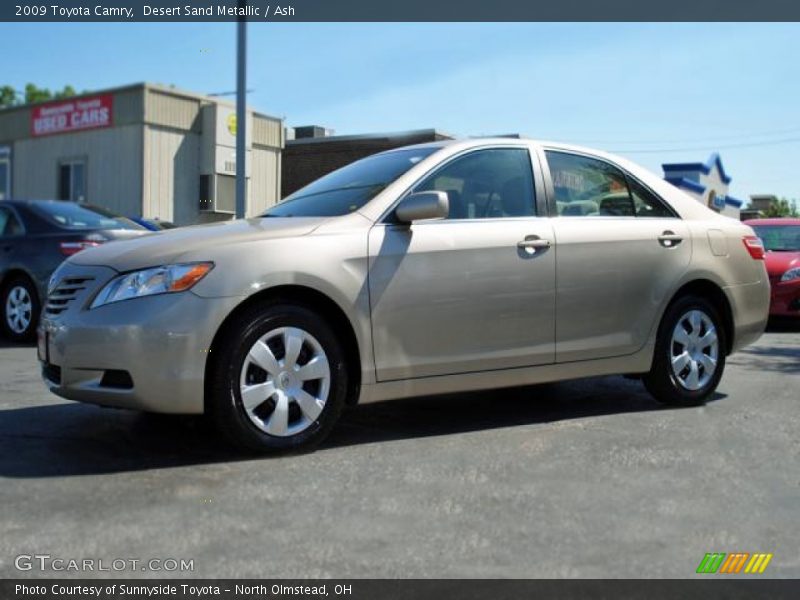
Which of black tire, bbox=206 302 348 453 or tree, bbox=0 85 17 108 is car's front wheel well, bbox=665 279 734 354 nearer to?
black tire, bbox=206 302 348 453

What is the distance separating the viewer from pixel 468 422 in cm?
522

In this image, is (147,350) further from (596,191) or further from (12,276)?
(12,276)

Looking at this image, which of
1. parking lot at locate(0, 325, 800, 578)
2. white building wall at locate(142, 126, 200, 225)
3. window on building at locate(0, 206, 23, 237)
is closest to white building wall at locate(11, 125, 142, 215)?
white building wall at locate(142, 126, 200, 225)

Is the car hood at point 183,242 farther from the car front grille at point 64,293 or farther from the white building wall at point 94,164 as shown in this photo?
the white building wall at point 94,164

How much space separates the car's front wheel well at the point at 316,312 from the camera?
165 inches

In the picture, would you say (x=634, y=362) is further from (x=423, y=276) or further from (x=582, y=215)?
(x=423, y=276)

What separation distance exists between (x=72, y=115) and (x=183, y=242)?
20.4m

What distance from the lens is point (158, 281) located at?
412 centimetres

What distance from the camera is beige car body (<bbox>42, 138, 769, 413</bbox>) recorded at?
4094mm

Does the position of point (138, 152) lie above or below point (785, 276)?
above

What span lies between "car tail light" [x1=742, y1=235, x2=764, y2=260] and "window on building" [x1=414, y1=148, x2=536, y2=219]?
72.0 inches

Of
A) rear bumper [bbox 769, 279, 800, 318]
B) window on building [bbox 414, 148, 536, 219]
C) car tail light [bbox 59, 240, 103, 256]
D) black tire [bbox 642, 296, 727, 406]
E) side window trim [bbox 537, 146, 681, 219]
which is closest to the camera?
window on building [bbox 414, 148, 536, 219]

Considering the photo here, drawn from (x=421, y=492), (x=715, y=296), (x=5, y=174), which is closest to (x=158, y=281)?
(x=421, y=492)

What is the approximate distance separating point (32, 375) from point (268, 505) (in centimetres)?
388
